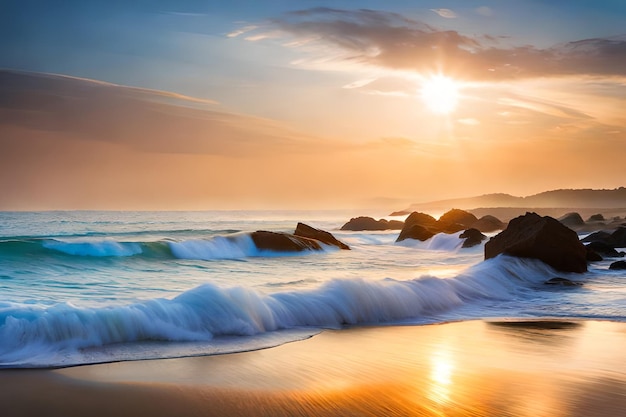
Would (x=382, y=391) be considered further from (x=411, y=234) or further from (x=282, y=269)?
(x=411, y=234)

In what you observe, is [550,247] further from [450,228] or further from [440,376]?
[450,228]

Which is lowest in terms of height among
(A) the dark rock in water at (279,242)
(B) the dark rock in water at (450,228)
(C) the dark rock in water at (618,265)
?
(C) the dark rock in water at (618,265)

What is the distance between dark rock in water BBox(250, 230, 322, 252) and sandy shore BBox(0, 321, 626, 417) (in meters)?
16.2

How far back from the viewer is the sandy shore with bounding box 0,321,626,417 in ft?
16.0

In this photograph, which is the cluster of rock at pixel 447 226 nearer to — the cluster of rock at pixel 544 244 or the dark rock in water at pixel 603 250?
the dark rock in water at pixel 603 250

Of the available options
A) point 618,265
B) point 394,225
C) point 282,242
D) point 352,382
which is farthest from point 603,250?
point 394,225

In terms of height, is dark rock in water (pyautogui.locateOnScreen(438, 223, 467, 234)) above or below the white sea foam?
above

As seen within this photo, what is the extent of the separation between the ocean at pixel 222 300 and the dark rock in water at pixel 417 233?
12.6 m

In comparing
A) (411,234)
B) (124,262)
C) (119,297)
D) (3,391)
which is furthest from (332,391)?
(411,234)

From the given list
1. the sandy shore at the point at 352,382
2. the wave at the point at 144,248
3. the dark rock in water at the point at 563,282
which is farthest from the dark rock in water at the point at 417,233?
the sandy shore at the point at 352,382

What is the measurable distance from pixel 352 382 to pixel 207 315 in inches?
115

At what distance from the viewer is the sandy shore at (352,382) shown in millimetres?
4879

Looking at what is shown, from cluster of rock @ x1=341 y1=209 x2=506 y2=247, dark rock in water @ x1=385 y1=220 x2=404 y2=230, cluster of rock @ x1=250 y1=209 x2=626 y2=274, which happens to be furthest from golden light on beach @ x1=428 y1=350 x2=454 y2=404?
dark rock in water @ x1=385 y1=220 x2=404 y2=230

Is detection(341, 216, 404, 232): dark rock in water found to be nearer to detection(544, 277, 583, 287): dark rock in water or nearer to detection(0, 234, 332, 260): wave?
detection(0, 234, 332, 260): wave
